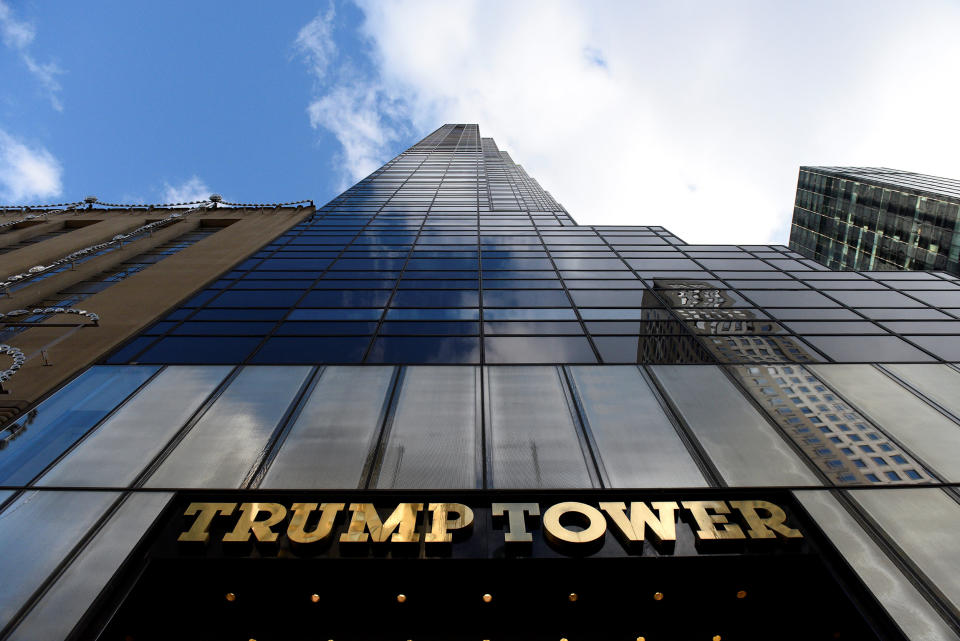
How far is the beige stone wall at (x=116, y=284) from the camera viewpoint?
13281 mm

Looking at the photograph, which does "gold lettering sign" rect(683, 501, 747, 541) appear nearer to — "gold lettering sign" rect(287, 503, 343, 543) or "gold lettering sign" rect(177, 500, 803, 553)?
"gold lettering sign" rect(177, 500, 803, 553)

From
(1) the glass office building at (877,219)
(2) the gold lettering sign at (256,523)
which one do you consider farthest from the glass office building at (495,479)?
(1) the glass office building at (877,219)

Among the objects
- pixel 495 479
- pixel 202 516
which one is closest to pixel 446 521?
pixel 495 479

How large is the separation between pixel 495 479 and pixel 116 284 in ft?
59.2

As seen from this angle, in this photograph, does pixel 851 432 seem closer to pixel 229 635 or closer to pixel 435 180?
pixel 229 635

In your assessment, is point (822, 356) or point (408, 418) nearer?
point (408, 418)

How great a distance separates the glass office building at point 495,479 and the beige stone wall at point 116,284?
67cm

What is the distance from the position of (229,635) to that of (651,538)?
23.6ft

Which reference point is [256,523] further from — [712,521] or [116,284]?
[116,284]

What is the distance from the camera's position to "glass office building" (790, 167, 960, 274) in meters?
66.3

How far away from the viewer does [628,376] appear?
1308 centimetres

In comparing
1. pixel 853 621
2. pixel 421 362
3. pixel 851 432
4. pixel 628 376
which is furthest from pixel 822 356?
pixel 421 362

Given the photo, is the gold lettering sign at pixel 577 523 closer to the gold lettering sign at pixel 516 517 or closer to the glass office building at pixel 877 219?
the gold lettering sign at pixel 516 517

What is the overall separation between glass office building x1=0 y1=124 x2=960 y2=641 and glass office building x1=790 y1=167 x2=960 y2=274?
180 ft
